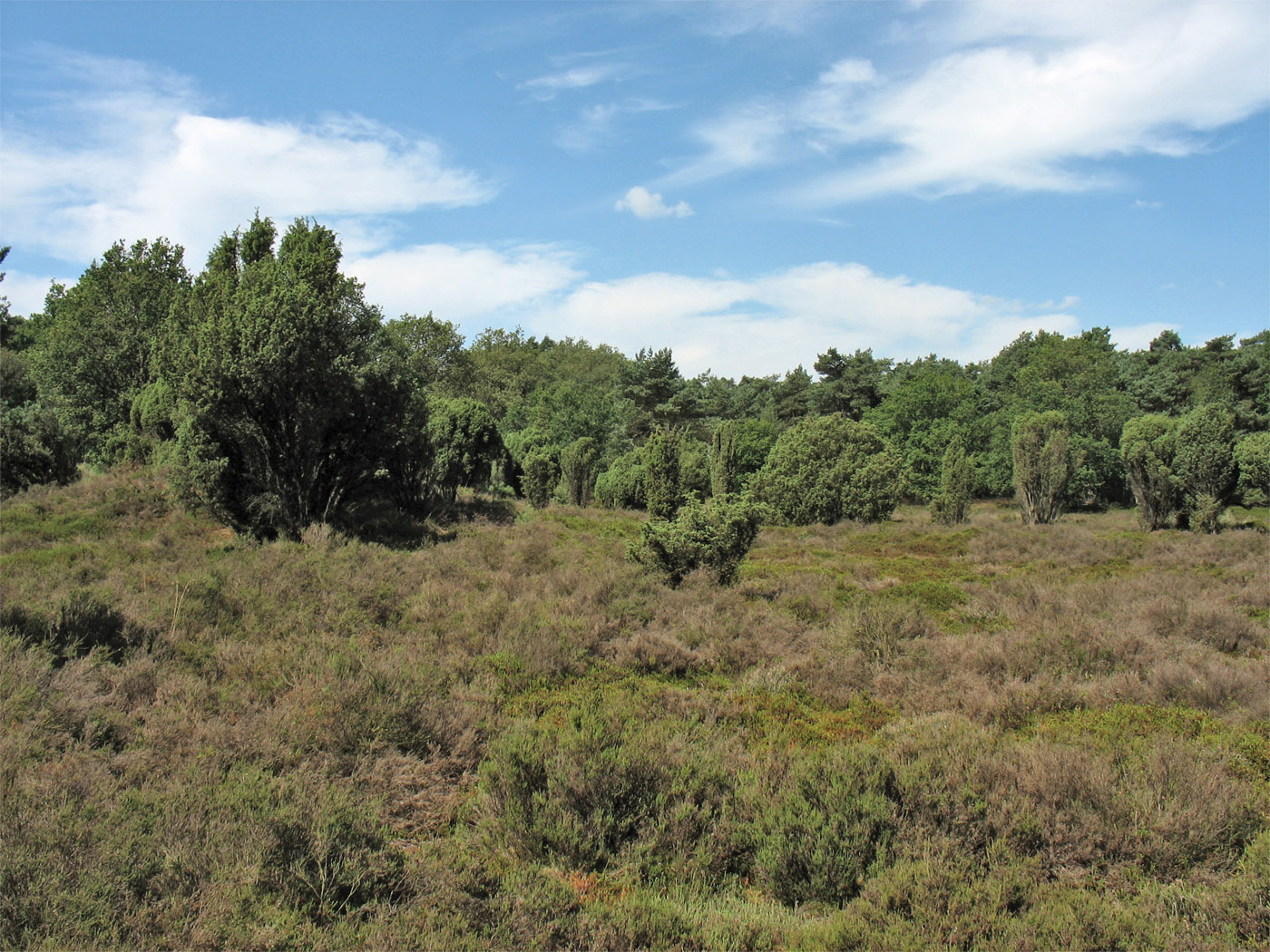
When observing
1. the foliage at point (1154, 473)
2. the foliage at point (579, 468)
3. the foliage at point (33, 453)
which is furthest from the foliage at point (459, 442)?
the foliage at point (1154, 473)

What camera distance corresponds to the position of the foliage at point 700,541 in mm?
13453

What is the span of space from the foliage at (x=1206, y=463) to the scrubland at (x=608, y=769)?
17600 millimetres

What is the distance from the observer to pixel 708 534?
13.5 metres

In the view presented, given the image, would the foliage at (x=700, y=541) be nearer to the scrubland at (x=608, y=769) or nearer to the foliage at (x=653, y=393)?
the scrubland at (x=608, y=769)

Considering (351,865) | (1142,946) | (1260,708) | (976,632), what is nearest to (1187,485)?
(976,632)

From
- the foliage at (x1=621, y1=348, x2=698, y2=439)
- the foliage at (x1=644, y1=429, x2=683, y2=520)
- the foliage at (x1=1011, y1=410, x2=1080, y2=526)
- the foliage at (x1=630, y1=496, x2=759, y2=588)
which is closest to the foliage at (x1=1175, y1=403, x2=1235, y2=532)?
the foliage at (x1=1011, y1=410, x2=1080, y2=526)

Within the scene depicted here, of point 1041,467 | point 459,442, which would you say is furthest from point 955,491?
point 459,442

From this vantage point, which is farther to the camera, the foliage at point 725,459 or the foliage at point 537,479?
the foliage at point 725,459

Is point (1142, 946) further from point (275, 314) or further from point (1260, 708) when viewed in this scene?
point (275, 314)

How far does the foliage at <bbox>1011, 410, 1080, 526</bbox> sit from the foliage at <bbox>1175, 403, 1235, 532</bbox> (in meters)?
5.42

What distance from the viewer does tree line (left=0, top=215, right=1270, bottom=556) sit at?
1554cm

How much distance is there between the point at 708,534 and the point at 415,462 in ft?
36.7

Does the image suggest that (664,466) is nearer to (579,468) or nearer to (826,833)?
(579,468)

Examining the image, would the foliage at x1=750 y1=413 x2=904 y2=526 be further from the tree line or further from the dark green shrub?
the dark green shrub
